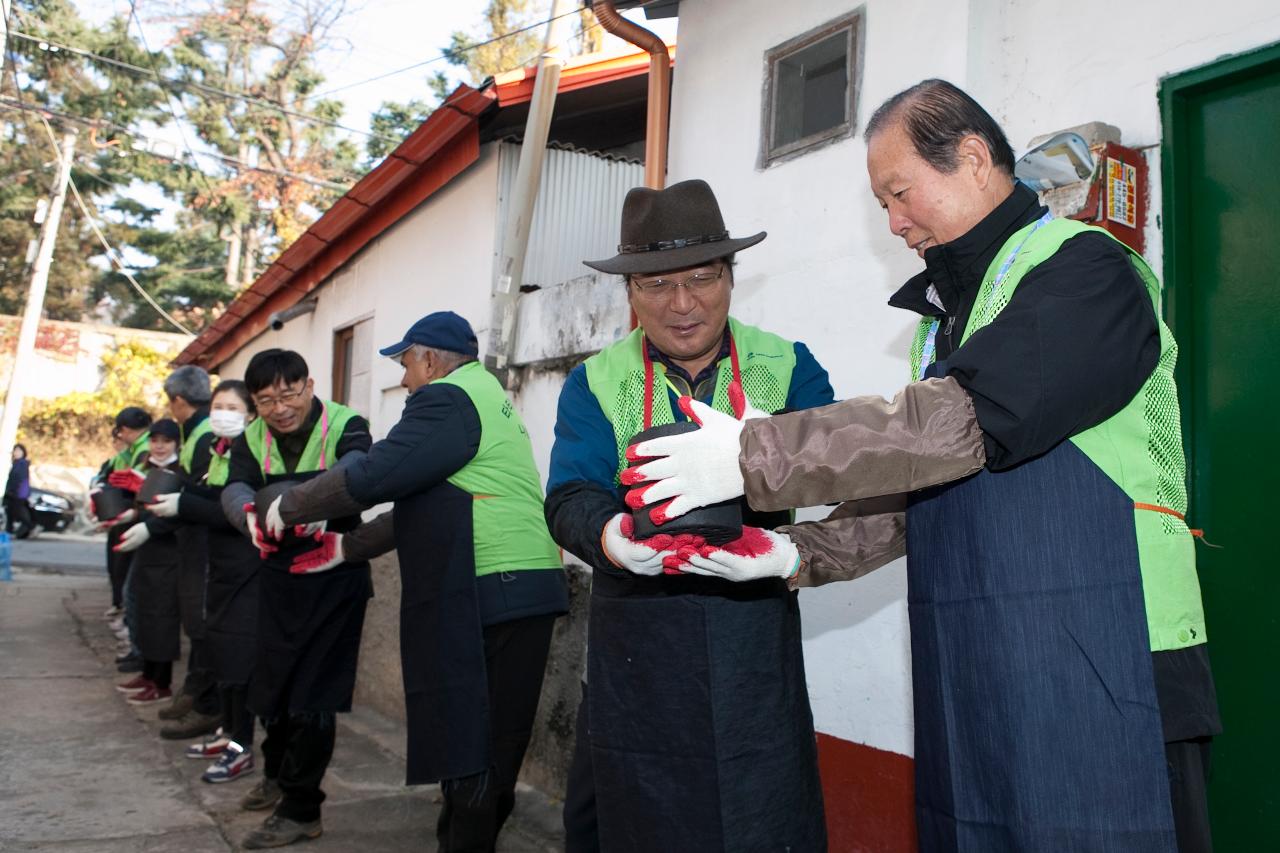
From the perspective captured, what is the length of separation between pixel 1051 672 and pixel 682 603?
84 centimetres

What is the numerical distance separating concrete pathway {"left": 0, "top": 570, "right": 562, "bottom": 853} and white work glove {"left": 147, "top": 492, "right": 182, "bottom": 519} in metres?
1.32

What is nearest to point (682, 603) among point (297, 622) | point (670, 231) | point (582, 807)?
point (582, 807)

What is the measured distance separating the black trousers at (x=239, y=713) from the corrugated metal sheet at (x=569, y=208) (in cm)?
300

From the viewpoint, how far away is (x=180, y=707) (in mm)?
6508

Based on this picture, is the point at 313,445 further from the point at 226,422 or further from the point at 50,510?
the point at 50,510

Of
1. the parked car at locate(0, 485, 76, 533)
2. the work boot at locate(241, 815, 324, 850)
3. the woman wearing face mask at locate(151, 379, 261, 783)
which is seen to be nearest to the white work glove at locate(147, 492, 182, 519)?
the woman wearing face mask at locate(151, 379, 261, 783)

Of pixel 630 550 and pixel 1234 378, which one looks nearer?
pixel 630 550

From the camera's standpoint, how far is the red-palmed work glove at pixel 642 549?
1.87 metres

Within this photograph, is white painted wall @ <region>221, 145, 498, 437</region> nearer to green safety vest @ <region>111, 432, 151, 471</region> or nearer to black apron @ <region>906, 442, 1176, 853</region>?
green safety vest @ <region>111, 432, 151, 471</region>

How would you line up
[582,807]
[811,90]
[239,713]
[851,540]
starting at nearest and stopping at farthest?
[851,540] → [582,807] → [811,90] → [239,713]

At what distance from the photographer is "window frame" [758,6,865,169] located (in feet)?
13.4

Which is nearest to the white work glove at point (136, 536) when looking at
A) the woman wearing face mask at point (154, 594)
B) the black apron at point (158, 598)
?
the woman wearing face mask at point (154, 594)

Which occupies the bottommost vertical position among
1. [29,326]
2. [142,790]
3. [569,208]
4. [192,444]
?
[142,790]

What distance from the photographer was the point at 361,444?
15.5 ft
